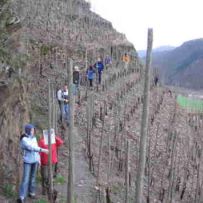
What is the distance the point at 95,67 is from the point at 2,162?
10.5 metres

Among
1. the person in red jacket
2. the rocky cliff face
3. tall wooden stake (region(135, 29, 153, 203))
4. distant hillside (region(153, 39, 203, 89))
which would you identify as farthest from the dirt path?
distant hillside (region(153, 39, 203, 89))

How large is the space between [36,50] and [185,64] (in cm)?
6357

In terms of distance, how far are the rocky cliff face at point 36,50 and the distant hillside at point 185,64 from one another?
35.5 m

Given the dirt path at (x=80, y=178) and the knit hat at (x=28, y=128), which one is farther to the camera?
the dirt path at (x=80, y=178)

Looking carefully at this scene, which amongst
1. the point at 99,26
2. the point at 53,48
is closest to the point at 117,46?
the point at 99,26

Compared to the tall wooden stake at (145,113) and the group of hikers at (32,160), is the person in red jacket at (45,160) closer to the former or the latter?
the group of hikers at (32,160)

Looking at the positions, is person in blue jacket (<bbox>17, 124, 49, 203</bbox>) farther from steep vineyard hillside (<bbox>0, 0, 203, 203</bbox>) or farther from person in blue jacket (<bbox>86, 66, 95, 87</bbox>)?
person in blue jacket (<bbox>86, 66, 95, 87</bbox>)

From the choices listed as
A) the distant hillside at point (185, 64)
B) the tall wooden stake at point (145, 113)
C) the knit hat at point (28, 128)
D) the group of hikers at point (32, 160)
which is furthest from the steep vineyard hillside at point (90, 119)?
the distant hillside at point (185, 64)

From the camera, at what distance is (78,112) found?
1335cm

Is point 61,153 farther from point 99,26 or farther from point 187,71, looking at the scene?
point 187,71

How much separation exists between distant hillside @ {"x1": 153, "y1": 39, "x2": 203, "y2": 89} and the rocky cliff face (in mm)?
35534

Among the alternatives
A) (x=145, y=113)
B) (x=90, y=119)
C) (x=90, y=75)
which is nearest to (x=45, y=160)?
(x=145, y=113)

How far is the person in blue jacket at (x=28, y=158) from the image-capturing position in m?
6.55

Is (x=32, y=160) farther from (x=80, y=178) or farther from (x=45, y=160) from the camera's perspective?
(x=80, y=178)
